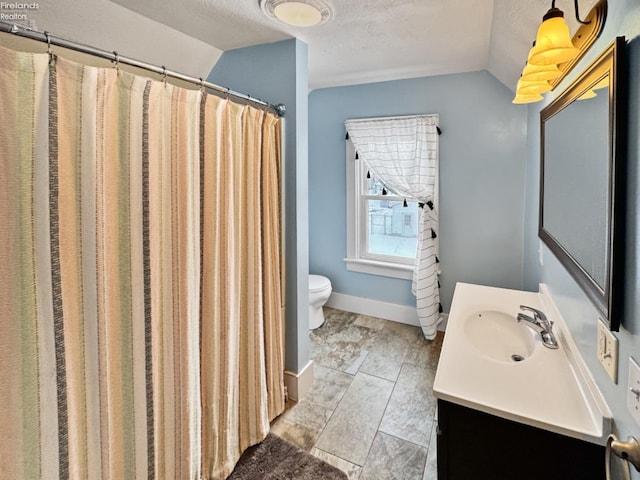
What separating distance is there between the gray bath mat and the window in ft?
5.84

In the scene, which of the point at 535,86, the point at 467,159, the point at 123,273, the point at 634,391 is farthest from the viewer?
the point at 467,159

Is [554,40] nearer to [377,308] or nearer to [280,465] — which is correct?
[280,465]

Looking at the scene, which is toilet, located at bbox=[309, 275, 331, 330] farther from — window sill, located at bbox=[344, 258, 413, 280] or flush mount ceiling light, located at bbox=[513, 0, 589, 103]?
flush mount ceiling light, located at bbox=[513, 0, 589, 103]

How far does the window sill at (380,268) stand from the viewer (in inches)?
118

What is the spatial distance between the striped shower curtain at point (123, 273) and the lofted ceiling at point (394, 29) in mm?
537

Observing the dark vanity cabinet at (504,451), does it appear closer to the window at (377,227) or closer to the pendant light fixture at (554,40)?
the pendant light fixture at (554,40)

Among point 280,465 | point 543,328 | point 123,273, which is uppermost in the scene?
point 123,273

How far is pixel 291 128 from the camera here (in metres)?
1.89

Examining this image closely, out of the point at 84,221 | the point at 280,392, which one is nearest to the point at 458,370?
the point at 280,392

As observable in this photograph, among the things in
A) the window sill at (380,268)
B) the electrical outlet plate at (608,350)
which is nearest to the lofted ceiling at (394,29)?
the electrical outlet plate at (608,350)

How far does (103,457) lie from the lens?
111cm

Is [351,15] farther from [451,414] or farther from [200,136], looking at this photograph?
[451,414]

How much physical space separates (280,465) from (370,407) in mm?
635

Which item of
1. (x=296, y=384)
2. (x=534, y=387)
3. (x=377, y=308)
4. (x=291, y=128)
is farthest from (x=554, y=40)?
(x=377, y=308)
